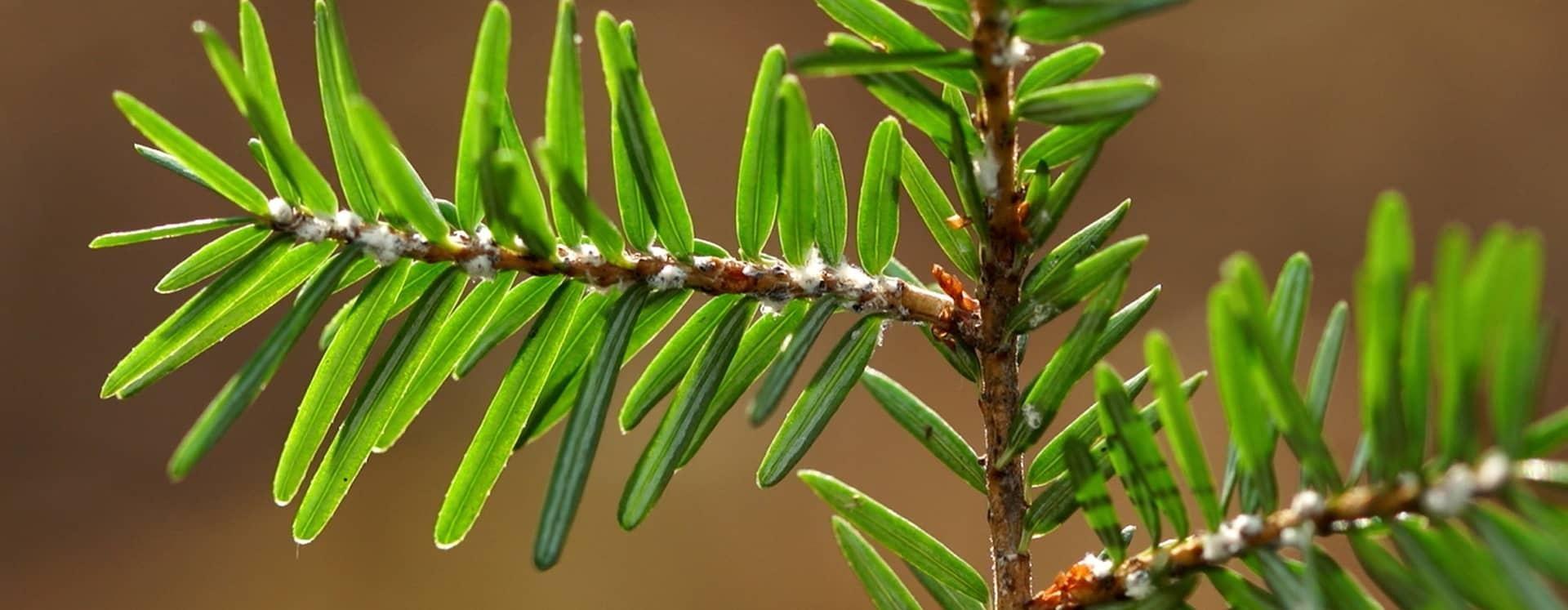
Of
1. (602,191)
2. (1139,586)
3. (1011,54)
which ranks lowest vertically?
(1139,586)

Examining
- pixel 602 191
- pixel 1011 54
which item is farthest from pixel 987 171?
pixel 602 191

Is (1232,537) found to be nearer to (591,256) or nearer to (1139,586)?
(1139,586)

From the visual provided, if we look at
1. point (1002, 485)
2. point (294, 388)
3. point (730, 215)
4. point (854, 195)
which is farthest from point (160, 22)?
point (1002, 485)

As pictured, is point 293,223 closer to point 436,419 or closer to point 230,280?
point 230,280

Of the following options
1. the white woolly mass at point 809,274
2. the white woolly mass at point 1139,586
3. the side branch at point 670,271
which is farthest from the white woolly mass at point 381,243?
the white woolly mass at point 1139,586

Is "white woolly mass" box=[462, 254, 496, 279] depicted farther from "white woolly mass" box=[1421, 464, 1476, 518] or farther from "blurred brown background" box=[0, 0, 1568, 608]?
"blurred brown background" box=[0, 0, 1568, 608]

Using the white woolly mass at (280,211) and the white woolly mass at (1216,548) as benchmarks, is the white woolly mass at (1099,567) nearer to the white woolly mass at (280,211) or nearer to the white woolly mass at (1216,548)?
the white woolly mass at (1216,548)
